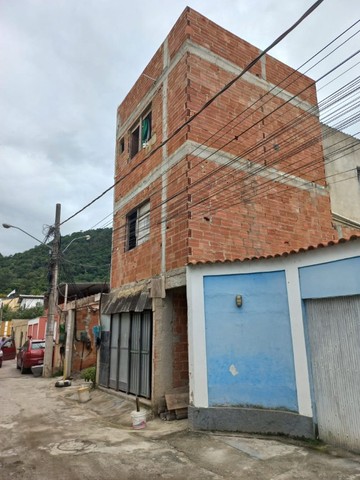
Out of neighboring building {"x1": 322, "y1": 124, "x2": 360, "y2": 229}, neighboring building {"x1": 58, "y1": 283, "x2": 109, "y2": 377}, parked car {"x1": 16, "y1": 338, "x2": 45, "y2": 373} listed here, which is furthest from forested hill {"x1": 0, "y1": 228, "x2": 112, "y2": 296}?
neighboring building {"x1": 322, "y1": 124, "x2": 360, "y2": 229}

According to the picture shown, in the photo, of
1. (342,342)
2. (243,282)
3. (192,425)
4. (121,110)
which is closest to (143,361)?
(192,425)

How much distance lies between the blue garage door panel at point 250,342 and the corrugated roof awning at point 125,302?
2373mm

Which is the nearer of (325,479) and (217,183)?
(325,479)

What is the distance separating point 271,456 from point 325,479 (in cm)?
96

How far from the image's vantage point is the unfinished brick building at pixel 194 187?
8.21 m

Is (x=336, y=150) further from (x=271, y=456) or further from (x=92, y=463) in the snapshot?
(x=92, y=463)

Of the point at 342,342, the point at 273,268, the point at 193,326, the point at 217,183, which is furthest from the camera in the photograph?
the point at 217,183

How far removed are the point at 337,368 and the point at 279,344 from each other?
104 cm

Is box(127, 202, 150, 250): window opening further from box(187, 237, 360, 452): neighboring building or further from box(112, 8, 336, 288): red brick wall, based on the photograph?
box(187, 237, 360, 452): neighboring building

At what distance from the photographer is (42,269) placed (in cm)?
2619

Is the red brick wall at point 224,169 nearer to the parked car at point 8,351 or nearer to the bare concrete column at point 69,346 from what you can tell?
the bare concrete column at point 69,346

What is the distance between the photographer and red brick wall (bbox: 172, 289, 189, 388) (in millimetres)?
8117

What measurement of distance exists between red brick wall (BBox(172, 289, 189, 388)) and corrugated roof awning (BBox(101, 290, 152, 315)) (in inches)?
27.8

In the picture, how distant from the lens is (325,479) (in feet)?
13.8
